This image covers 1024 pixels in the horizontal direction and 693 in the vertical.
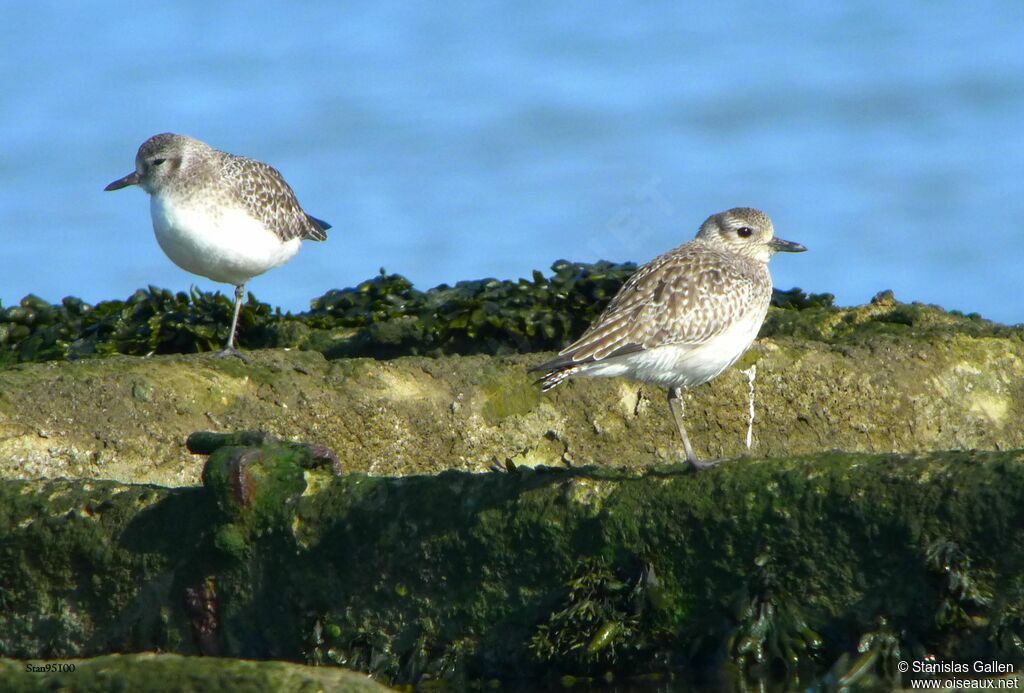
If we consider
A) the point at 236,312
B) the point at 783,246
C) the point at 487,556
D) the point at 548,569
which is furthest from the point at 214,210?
the point at 548,569

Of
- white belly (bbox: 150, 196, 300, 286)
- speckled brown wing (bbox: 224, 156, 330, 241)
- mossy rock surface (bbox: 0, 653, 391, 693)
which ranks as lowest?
mossy rock surface (bbox: 0, 653, 391, 693)

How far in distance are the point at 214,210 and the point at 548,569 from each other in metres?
6.24

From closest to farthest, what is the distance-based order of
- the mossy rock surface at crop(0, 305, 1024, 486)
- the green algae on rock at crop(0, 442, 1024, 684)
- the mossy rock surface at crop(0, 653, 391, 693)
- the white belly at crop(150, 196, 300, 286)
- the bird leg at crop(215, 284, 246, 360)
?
1. the mossy rock surface at crop(0, 653, 391, 693)
2. the green algae on rock at crop(0, 442, 1024, 684)
3. the mossy rock surface at crop(0, 305, 1024, 486)
4. the bird leg at crop(215, 284, 246, 360)
5. the white belly at crop(150, 196, 300, 286)

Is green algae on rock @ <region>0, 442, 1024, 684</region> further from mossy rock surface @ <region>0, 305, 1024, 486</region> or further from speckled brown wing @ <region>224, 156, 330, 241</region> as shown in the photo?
speckled brown wing @ <region>224, 156, 330, 241</region>

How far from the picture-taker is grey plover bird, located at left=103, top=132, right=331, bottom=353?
39.0 ft

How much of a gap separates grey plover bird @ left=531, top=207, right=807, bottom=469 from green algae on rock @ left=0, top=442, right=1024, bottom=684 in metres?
0.60

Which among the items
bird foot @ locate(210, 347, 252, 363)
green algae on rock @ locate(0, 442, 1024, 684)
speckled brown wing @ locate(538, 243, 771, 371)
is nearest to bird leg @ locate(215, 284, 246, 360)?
bird foot @ locate(210, 347, 252, 363)

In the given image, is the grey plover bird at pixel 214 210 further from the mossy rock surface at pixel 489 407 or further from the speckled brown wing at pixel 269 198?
the mossy rock surface at pixel 489 407

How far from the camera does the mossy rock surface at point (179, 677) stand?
16.4ft

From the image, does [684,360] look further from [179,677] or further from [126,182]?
[126,182]

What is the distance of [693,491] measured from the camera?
21.4 feet

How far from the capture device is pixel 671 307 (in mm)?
7551

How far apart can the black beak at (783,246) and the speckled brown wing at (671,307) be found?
0.70m

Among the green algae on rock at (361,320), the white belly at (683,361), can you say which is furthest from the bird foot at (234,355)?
the white belly at (683,361)
